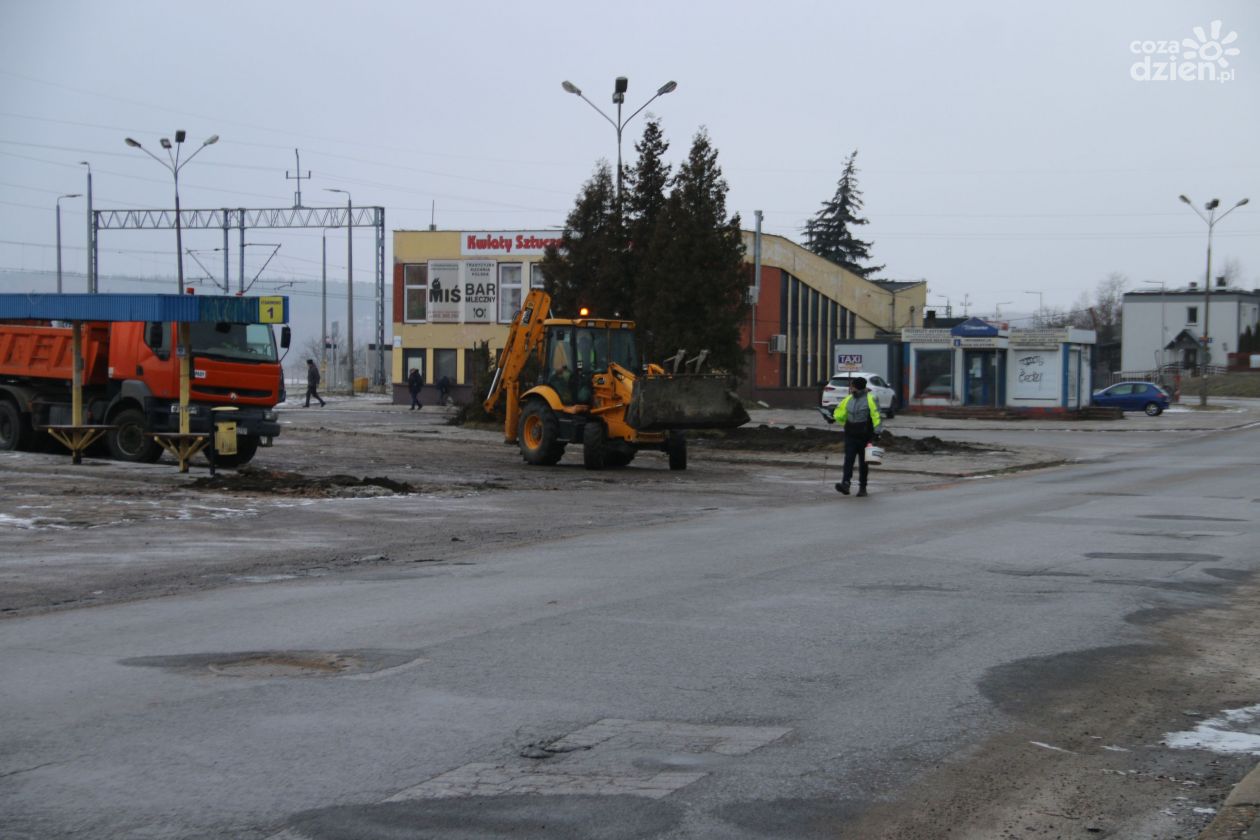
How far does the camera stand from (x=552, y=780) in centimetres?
568

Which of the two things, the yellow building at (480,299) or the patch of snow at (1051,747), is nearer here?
the patch of snow at (1051,747)

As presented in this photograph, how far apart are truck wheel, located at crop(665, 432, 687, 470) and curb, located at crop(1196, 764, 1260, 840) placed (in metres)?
19.8

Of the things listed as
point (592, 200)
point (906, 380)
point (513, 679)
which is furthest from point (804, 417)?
point (513, 679)

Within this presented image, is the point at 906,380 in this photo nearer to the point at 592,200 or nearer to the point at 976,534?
the point at 592,200

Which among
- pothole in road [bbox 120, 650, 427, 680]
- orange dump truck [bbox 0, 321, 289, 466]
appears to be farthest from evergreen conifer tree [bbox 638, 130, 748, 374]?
pothole in road [bbox 120, 650, 427, 680]

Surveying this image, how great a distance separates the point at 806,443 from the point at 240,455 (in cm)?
1400

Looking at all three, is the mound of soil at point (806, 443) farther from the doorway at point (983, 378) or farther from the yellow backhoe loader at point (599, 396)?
the doorway at point (983, 378)

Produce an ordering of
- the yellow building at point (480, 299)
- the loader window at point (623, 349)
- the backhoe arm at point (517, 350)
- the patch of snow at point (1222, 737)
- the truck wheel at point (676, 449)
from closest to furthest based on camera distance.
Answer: the patch of snow at point (1222, 737) < the truck wheel at point (676, 449) < the loader window at point (623, 349) < the backhoe arm at point (517, 350) < the yellow building at point (480, 299)

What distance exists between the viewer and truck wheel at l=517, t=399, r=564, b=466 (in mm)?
25578

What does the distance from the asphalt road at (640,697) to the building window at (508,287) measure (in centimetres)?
5111

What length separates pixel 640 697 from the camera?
7.14 m

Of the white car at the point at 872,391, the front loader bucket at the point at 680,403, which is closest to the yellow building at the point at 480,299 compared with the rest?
the white car at the point at 872,391

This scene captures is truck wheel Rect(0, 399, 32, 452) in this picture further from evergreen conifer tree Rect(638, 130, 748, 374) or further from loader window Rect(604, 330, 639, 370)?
evergreen conifer tree Rect(638, 130, 748, 374)

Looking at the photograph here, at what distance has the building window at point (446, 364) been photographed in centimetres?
6394
